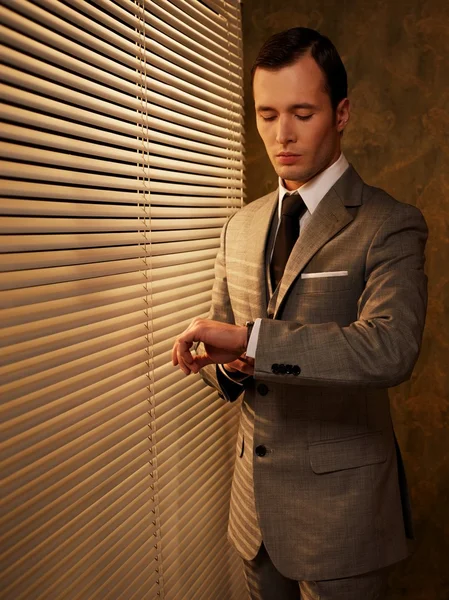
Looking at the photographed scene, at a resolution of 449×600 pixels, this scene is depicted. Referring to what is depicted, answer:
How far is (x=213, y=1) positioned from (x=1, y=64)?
1357 mm

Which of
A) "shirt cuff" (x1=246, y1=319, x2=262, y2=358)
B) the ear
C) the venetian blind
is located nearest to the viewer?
the venetian blind

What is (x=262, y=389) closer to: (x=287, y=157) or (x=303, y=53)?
(x=287, y=157)

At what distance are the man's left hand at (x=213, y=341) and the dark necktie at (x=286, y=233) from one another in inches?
9.8

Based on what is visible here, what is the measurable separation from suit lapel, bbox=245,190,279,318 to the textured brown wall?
98 cm

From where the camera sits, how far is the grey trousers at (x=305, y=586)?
1583 mm

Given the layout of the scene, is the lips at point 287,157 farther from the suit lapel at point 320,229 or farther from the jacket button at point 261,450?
the jacket button at point 261,450

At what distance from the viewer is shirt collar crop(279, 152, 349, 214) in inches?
65.9

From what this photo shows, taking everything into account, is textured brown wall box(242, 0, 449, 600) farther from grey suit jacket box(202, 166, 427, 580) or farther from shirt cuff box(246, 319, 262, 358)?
shirt cuff box(246, 319, 262, 358)

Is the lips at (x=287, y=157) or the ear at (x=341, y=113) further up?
the ear at (x=341, y=113)

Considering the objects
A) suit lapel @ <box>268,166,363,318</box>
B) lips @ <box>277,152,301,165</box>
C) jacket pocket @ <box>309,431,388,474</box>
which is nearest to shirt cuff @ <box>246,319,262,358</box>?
suit lapel @ <box>268,166,363,318</box>

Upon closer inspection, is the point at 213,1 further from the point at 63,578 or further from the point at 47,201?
the point at 63,578

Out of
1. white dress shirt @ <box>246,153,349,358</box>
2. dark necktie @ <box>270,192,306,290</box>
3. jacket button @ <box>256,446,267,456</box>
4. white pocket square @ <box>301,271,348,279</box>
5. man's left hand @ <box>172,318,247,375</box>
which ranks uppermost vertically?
white dress shirt @ <box>246,153,349,358</box>

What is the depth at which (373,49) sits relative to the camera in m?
2.60

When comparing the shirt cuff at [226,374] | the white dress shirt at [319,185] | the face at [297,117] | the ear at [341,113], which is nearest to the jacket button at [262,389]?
the shirt cuff at [226,374]
